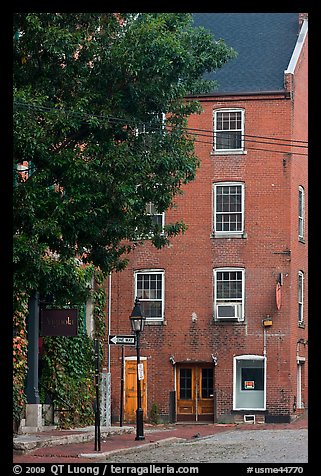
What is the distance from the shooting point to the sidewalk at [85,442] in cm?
2080

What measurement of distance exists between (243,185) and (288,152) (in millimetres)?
1916

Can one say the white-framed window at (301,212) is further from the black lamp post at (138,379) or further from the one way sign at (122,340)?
the one way sign at (122,340)

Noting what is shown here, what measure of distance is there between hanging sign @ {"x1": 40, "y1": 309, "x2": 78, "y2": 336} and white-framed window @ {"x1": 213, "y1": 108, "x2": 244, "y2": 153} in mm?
14828

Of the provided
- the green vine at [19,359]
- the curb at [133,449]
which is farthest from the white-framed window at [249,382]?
the green vine at [19,359]

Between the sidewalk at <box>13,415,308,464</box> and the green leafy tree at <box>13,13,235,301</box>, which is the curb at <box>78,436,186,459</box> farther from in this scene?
the green leafy tree at <box>13,13,235,301</box>

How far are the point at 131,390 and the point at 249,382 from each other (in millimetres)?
4143

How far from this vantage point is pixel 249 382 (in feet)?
119

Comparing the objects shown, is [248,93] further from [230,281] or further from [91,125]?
[91,125]

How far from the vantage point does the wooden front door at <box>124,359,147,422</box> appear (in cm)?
3672
